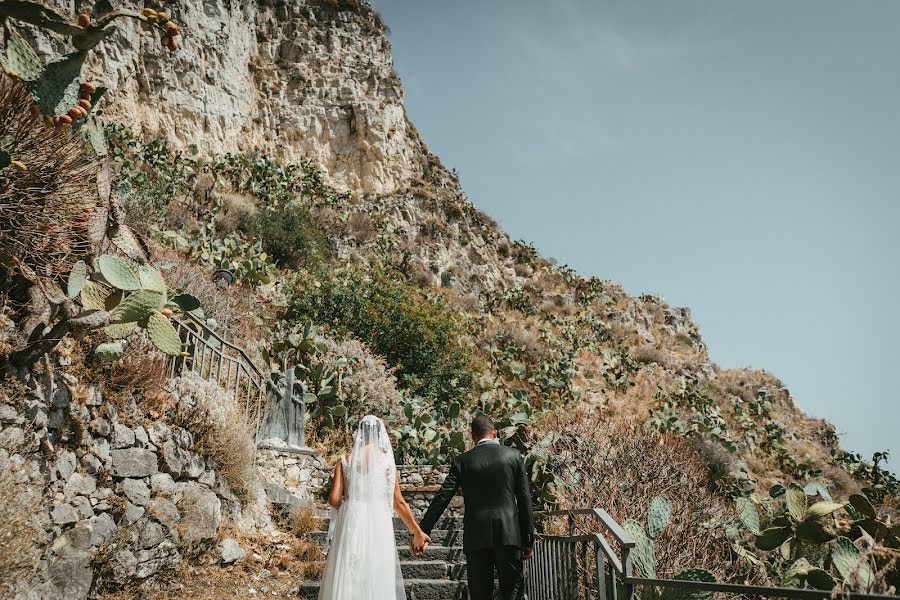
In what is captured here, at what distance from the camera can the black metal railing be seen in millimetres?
3047

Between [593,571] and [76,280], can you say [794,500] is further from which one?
[76,280]

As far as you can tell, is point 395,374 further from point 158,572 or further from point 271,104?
point 271,104

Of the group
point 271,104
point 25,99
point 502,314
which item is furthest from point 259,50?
point 25,99

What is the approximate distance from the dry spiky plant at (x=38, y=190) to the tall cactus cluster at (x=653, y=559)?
505 centimetres

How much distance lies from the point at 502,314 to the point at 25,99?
2063cm

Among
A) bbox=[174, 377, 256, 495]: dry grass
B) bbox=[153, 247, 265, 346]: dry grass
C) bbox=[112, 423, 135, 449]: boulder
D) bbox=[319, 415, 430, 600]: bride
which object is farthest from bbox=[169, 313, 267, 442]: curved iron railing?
bbox=[319, 415, 430, 600]: bride

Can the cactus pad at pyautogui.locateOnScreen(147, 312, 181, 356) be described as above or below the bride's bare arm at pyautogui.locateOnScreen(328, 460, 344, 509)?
above

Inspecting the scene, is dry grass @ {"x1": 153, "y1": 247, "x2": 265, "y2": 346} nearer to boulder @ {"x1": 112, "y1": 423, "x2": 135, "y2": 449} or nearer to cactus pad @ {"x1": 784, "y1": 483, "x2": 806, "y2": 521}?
boulder @ {"x1": 112, "y1": 423, "x2": 135, "y2": 449}

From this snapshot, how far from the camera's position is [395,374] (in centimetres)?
1485

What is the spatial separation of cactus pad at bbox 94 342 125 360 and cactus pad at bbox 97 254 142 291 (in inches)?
17.7

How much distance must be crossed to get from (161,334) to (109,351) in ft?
1.33

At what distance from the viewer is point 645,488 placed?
805 cm

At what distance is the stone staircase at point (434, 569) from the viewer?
19.9 feet

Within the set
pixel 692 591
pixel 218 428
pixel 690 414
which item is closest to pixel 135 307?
pixel 218 428
